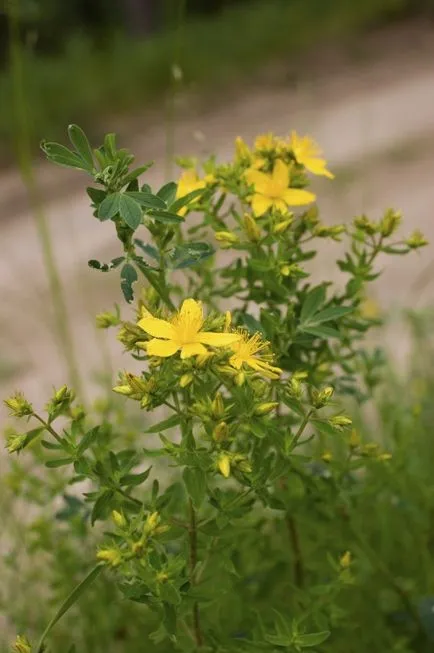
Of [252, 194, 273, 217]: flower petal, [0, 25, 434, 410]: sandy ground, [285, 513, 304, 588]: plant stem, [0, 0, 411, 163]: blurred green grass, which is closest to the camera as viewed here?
[252, 194, 273, 217]: flower petal

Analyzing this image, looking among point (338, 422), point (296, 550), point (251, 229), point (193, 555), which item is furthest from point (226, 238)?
point (296, 550)

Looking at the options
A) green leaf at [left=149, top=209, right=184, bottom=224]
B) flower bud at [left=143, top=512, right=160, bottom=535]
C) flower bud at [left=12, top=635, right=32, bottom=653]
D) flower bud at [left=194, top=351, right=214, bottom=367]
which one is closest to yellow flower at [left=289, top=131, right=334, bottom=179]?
green leaf at [left=149, top=209, right=184, bottom=224]

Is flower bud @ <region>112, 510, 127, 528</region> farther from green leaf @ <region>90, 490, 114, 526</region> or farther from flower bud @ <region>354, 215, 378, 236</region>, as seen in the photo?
flower bud @ <region>354, 215, 378, 236</region>

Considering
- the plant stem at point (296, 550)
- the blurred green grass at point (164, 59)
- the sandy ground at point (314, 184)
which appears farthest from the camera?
the blurred green grass at point (164, 59)

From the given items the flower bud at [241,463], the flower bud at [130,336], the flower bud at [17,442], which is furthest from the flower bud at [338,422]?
the flower bud at [17,442]

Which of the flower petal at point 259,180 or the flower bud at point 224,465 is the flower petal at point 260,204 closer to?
the flower petal at point 259,180

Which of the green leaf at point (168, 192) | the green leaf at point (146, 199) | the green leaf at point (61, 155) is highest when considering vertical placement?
the green leaf at point (61, 155)

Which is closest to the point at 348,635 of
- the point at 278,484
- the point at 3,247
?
the point at 278,484

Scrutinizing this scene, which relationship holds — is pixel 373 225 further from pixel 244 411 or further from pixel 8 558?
pixel 8 558
